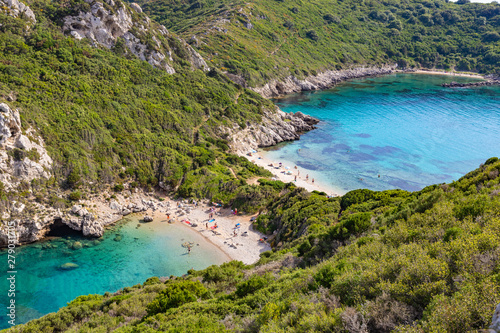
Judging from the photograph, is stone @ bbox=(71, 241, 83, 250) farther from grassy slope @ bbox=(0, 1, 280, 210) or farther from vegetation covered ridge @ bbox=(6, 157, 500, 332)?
vegetation covered ridge @ bbox=(6, 157, 500, 332)

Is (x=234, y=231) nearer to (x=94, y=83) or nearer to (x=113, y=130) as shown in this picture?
(x=113, y=130)

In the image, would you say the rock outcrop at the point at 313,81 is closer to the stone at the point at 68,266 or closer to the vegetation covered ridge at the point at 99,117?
the vegetation covered ridge at the point at 99,117

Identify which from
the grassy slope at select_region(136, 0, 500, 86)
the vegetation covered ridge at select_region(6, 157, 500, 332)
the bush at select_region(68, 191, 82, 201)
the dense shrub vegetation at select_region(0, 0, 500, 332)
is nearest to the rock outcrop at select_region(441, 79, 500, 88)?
the grassy slope at select_region(136, 0, 500, 86)

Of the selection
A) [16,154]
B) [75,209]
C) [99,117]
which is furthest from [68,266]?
[99,117]

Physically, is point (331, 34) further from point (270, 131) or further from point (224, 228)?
point (224, 228)

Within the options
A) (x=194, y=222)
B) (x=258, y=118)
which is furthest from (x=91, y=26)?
(x=194, y=222)

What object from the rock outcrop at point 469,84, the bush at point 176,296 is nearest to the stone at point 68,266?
the bush at point 176,296
